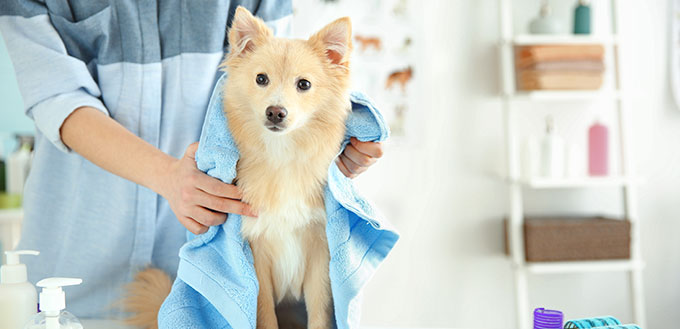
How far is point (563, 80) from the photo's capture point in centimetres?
223

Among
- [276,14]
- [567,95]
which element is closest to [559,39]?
[567,95]

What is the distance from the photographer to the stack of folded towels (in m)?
2.20

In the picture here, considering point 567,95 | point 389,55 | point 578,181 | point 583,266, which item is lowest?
point 583,266

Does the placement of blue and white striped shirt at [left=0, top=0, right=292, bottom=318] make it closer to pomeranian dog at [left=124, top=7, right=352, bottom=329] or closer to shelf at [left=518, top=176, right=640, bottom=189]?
pomeranian dog at [left=124, top=7, right=352, bottom=329]

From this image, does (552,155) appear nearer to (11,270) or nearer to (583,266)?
(583,266)

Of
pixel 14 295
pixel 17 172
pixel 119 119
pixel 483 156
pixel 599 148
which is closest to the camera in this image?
pixel 14 295

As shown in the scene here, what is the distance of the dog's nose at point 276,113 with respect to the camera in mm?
707

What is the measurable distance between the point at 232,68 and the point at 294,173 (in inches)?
7.2

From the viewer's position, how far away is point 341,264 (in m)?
0.71

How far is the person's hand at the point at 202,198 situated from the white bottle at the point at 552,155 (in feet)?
6.02

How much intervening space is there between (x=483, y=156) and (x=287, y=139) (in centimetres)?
191

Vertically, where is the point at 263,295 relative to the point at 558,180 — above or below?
above

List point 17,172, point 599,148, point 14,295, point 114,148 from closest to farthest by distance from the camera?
point 14,295
point 114,148
point 17,172
point 599,148

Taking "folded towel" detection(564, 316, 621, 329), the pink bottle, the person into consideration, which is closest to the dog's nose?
the person
